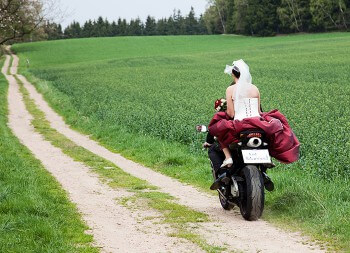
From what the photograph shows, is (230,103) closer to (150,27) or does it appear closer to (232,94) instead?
(232,94)

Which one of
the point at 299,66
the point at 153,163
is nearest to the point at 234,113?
the point at 153,163

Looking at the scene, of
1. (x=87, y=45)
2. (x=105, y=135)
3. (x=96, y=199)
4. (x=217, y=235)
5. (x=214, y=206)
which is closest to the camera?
(x=217, y=235)

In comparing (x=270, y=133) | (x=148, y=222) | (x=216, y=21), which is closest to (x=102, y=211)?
(x=148, y=222)

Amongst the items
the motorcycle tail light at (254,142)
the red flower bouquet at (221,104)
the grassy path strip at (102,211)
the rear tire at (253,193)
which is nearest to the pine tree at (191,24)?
the grassy path strip at (102,211)

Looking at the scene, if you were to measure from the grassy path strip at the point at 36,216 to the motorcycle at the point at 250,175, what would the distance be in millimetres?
2313

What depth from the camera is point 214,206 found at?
30.1ft

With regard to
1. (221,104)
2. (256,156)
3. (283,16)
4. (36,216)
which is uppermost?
(283,16)

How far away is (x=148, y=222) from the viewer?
26.5ft

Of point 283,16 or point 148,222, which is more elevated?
point 283,16

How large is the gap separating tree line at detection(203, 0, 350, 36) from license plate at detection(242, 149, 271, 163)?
8763cm

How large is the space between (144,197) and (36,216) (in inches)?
94.4

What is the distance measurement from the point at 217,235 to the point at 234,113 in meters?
2.00

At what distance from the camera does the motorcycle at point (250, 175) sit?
781 centimetres

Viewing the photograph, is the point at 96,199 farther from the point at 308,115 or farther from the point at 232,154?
the point at 308,115
